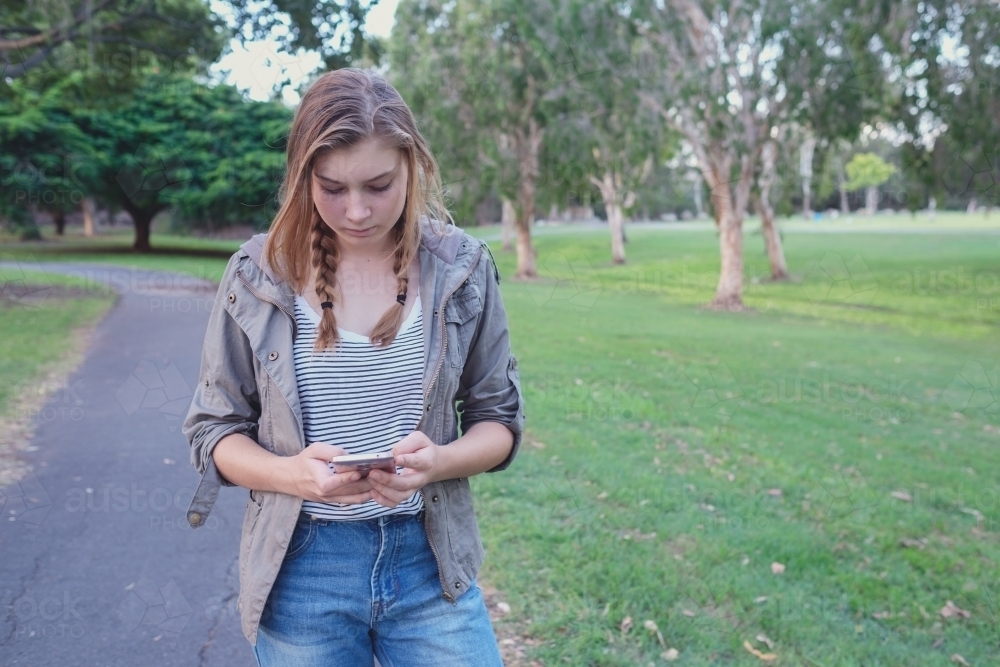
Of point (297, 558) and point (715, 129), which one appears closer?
point (297, 558)

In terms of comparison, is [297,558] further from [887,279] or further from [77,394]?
[887,279]

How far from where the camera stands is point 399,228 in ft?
5.98

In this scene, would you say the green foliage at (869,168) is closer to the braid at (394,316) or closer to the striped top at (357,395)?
the braid at (394,316)

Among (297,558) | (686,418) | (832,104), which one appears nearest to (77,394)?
(686,418)

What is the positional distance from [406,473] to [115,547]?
3619 mm

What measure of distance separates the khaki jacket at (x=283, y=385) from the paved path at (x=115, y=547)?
2024 mm

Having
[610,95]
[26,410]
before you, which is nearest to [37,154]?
[610,95]

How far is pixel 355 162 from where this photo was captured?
165 centimetres

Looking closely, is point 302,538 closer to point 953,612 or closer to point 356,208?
point 356,208

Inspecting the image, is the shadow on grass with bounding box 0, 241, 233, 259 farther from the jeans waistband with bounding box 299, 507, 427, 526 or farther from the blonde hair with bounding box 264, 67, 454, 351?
the jeans waistband with bounding box 299, 507, 427, 526

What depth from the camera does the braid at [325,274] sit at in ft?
5.54

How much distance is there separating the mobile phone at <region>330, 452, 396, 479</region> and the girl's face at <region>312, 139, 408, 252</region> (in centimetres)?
48

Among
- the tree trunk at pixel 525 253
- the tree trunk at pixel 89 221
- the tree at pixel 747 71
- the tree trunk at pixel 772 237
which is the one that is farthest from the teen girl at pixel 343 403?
the tree trunk at pixel 89 221

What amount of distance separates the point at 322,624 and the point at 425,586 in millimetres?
213
